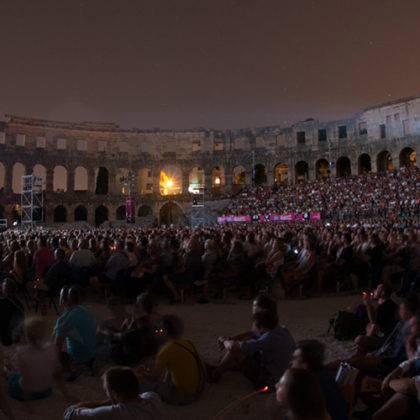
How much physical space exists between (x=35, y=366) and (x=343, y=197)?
30823mm

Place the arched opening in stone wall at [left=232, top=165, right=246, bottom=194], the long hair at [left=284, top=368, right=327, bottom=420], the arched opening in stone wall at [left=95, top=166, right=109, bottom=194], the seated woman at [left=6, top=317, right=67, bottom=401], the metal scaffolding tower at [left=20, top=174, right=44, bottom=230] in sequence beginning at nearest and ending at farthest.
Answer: the long hair at [left=284, top=368, right=327, bottom=420], the seated woman at [left=6, top=317, right=67, bottom=401], the metal scaffolding tower at [left=20, top=174, right=44, bottom=230], the arched opening in stone wall at [left=95, top=166, right=109, bottom=194], the arched opening in stone wall at [left=232, top=165, right=246, bottom=194]

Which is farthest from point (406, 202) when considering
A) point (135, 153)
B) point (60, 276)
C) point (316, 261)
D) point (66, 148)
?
point (66, 148)

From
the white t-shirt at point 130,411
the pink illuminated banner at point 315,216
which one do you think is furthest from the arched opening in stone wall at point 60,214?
the white t-shirt at point 130,411

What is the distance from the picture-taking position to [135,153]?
152 feet

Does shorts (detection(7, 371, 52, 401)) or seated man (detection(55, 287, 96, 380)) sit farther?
seated man (detection(55, 287, 96, 380))

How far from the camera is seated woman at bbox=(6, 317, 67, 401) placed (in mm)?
3979

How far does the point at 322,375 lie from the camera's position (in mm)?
3008

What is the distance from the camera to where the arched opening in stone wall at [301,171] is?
154 ft

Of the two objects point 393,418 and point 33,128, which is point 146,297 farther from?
point 33,128

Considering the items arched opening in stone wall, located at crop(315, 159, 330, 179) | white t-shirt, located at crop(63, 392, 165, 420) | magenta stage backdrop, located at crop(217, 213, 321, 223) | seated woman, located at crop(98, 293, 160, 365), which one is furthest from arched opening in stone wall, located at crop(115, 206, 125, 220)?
white t-shirt, located at crop(63, 392, 165, 420)

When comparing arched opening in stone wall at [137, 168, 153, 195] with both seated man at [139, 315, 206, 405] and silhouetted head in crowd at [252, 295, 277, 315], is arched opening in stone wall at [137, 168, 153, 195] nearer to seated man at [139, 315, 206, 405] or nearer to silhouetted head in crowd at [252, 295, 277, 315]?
silhouetted head in crowd at [252, 295, 277, 315]

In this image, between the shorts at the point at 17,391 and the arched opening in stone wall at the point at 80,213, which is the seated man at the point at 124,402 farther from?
the arched opening in stone wall at the point at 80,213

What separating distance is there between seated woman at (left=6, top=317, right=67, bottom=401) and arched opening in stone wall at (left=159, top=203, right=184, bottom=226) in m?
42.3

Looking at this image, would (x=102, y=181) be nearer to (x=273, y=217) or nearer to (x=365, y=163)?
(x=273, y=217)
